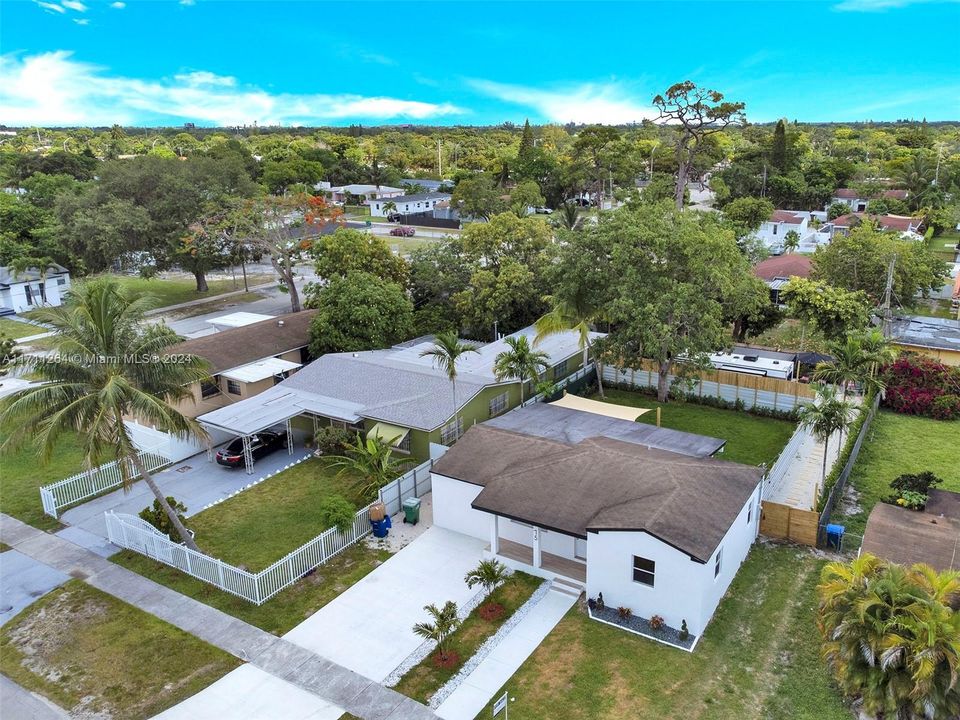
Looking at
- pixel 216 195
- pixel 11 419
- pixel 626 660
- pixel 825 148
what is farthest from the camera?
pixel 825 148

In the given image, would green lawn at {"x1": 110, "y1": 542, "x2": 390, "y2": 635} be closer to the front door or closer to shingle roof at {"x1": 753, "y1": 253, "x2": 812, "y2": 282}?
the front door

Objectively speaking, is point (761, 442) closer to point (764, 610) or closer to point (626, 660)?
point (764, 610)

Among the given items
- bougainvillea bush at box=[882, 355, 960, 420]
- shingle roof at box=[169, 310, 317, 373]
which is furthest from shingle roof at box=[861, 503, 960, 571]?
shingle roof at box=[169, 310, 317, 373]

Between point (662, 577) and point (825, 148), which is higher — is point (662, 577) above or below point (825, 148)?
below

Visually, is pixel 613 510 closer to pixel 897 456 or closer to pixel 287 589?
pixel 287 589

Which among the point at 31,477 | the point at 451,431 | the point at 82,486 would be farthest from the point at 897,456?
the point at 31,477

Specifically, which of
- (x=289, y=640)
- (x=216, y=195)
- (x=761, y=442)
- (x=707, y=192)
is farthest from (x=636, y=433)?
(x=707, y=192)

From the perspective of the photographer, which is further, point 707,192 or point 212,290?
point 707,192
